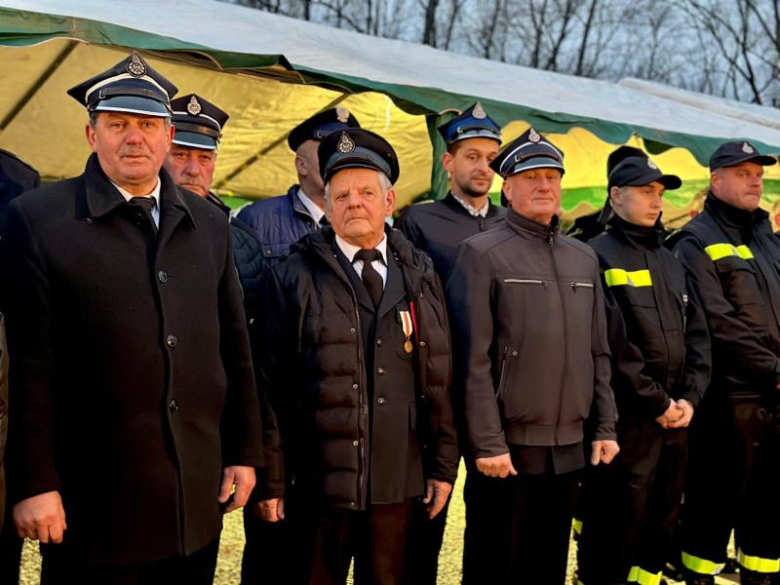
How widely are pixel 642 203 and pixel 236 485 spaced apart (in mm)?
2006

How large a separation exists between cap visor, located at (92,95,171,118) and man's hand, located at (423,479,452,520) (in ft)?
4.40

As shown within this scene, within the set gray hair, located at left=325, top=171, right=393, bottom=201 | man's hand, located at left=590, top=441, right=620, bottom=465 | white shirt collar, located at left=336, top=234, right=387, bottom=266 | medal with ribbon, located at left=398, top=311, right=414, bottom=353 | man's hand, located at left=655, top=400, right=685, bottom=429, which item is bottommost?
man's hand, located at left=590, top=441, right=620, bottom=465

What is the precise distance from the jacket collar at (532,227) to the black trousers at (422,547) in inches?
38.2

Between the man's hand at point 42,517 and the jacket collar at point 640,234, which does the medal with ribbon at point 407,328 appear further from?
the jacket collar at point 640,234

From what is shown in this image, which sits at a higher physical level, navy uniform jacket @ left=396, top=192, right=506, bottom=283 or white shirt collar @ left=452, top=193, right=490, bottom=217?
white shirt collar @ left=452, top=193, right=490, bottom=217

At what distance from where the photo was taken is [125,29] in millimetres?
3352

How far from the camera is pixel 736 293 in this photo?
3535mm

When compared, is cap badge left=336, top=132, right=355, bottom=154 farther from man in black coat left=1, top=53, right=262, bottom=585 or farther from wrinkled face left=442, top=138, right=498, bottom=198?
wrinkled face left=442, top=138, right=498, bottom=198

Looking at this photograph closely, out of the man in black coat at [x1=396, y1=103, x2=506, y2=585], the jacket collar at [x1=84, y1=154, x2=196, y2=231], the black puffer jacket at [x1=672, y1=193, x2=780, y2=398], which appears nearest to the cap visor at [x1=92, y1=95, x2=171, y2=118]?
the jacket collar at [x1=84, y1=154, x2=196, y2=231]

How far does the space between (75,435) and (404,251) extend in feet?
3.70

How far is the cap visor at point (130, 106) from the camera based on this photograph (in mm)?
1936

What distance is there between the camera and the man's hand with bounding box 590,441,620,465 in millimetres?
2842

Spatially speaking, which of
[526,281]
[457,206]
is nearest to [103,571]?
[526,281]

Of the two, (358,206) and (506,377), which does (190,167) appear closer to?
Answer: (358,206)
